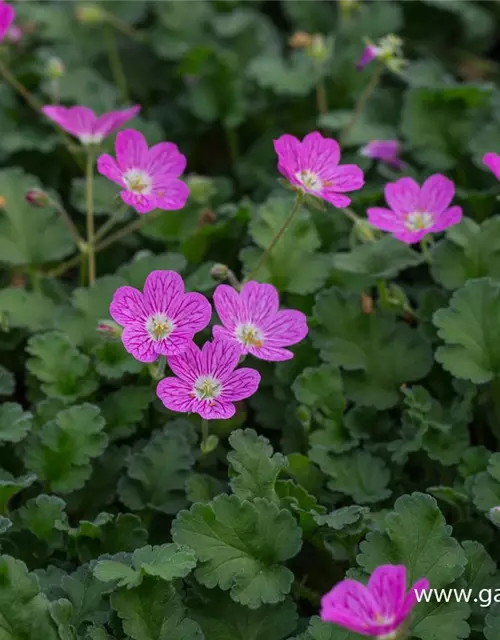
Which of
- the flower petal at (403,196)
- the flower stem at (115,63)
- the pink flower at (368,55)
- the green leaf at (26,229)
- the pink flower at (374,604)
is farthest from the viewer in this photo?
the flower stem at (115,63)

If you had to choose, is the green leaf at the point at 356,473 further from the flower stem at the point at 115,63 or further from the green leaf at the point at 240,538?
the flower stem at the point at 115,63

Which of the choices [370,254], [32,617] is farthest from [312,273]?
[32,617]

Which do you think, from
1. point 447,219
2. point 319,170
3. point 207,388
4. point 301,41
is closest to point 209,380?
point 207,388

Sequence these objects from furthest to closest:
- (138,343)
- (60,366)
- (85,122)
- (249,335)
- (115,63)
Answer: (115,63), (85,122), (60,366), (249,335), (138,343)

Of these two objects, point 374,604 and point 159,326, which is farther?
point 159,326

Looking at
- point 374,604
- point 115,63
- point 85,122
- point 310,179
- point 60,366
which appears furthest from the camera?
point 115,63

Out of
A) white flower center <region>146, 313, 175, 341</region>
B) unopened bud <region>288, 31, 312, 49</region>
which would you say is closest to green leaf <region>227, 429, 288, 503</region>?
white flower center <region>146, 313, 175, 341</region>

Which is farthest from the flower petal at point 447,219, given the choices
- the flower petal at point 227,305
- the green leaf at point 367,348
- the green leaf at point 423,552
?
the green leaf at point 423,552

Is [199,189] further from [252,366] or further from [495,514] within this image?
[495,514]
